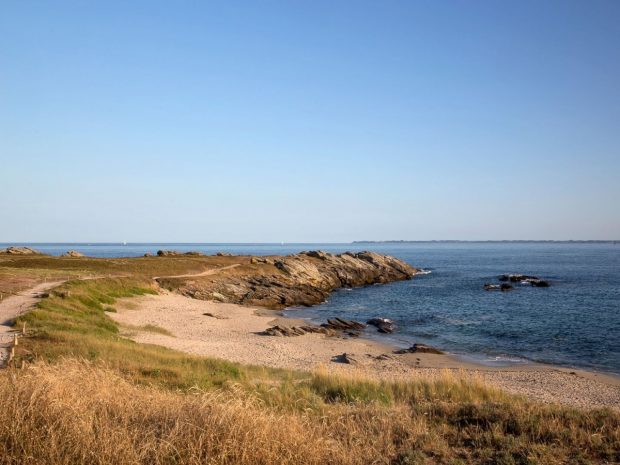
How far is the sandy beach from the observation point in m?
23.3

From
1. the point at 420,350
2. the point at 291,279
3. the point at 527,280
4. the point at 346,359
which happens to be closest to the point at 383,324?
the point at 420,350

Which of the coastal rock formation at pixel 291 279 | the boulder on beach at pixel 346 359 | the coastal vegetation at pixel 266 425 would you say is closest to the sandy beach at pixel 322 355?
the boulder on beach at pixel 346 359

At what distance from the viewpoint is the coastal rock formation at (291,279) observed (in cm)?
6228

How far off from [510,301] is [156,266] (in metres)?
50.0

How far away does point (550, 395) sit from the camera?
2181cm

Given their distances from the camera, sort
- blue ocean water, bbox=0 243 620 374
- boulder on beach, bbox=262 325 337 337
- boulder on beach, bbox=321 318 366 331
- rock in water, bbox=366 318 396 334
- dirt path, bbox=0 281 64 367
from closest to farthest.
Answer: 1. dirt path, bbox=0 281 64 367
2. blue ocean water, bbox=0 243 620 374
3. boulder on beach, bbox=262 325 337 337
4. rock in water, bbox=366 318 396 334
5. boulder on beach, bbox=321 318 366 331

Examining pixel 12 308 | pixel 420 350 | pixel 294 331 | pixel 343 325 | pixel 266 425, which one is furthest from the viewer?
pixel 343 325

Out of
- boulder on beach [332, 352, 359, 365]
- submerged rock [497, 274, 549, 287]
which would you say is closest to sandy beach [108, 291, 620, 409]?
boulder on beach [332, 352, 359, 365]

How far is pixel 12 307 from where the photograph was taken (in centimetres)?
3052

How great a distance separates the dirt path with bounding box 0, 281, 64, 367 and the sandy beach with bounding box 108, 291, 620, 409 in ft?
19.2

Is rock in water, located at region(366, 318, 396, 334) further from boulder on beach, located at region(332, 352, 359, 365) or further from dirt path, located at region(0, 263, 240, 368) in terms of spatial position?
dirt path, located at region(0, 263, 240, 368)

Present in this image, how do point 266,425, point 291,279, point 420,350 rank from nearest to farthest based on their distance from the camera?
1. point 266,425
2. point 420,350
3. point 291,279

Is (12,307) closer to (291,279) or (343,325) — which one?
(343,325)

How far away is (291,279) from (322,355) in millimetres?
44440
